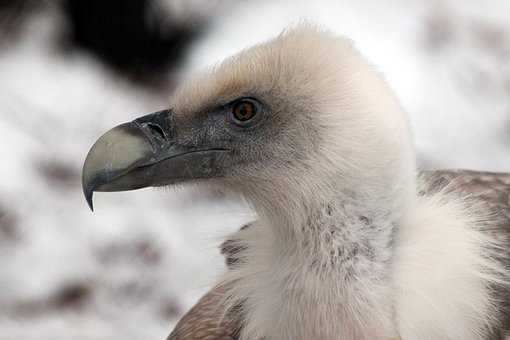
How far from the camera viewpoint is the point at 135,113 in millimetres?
3758

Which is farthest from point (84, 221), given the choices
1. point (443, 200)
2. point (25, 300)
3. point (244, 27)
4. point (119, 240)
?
point (443, 200)

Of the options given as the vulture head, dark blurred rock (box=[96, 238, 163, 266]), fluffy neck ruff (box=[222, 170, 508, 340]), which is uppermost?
dark blurred rock (box=[96, 238, 163, 266])

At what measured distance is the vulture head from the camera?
71.9 inches

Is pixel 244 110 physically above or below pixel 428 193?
above

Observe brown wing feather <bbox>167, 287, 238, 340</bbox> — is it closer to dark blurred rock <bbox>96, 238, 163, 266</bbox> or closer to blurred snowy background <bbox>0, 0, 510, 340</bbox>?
blurred snowy background <bbox>0, 0, 510, 340</bbox>

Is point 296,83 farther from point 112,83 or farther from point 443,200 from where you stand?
point 112,83

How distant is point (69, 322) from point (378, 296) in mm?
1533

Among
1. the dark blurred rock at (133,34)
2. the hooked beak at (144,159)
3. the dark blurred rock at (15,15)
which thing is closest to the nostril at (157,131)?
Answer: the hooked beak at (144,159)

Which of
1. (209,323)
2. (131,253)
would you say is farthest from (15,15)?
(209,323)

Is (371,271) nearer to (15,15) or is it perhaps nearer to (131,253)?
(131,253)

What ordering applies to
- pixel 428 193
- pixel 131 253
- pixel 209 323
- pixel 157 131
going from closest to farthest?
1. pixel 157 131
2. pixel 428 193
3. pixel 209 323
4. pixel 131 253

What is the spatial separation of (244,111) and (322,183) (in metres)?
0.22

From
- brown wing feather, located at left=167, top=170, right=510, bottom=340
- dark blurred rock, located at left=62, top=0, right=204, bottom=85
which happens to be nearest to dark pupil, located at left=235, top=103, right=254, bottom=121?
brown wing feather, located at left=167, top=170, right=510, bottom=340

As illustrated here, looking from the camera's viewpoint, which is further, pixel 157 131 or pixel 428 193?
pixel 428 193
